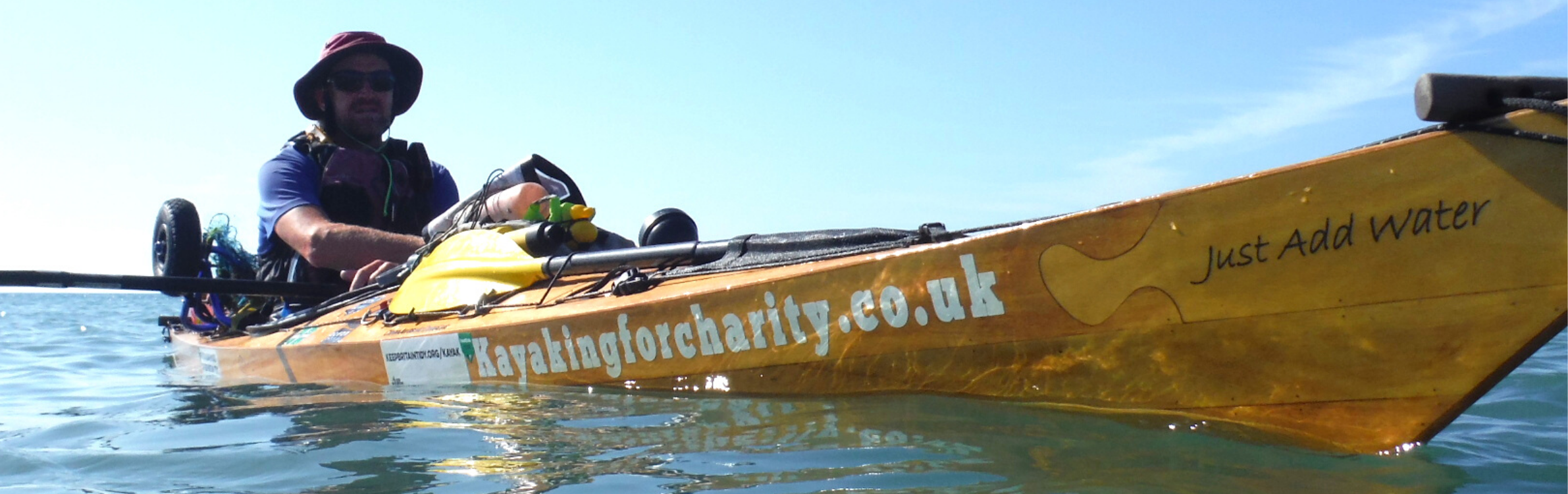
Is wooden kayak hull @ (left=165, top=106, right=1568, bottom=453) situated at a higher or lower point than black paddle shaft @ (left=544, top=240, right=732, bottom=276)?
lower

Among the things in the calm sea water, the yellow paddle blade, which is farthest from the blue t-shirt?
the calm sea water

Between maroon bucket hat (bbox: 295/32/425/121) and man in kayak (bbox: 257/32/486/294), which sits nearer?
man in kayak (bbox: 257/32/486/294)

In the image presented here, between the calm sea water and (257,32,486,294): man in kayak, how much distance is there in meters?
1.53

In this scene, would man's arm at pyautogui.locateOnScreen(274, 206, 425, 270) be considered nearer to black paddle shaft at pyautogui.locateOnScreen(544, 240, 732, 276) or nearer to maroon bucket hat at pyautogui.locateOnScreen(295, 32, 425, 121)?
maroon bucket hat at pyautogui.locateOnScreen(295, 32, 425, 121)

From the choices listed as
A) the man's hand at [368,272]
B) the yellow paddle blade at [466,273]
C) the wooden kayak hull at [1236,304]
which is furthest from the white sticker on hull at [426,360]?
the wooden kayak hull at [1236,304]

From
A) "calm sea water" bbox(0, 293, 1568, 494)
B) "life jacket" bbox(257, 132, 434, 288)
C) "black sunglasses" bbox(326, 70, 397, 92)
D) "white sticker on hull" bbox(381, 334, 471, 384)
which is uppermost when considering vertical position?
"black sunglasses" bbox(326, 70, 397, 92)

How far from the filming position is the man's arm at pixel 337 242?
527 centimetres

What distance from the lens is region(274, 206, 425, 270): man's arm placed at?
5273 millimetres

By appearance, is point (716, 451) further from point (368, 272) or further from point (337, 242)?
point (368, 272)

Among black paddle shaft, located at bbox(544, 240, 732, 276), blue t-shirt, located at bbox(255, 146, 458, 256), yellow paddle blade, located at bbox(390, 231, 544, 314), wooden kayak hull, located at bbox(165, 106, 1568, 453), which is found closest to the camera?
wooden kayak hull, located at bbox(165, 106, 1568, 453)

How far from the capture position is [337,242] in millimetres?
5266

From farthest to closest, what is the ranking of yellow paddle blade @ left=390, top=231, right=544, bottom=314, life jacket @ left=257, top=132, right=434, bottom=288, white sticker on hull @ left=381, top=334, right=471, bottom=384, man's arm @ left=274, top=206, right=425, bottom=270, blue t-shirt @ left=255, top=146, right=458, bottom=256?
1. life jacket @ left=257, top=132, right=434, bottom=288
2. blue t-shirt @ left=255, top=146, right=458, bottom=256
3. man's arm @ left=274, top=206, right=425, bottom=270
4. yellow paddle blade @ left=390, top=231, right=544, bottom=314
5. white sticker on hull @ left=381, top=334, right=471, bottom=384

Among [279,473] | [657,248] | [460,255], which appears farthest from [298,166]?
[279,473]

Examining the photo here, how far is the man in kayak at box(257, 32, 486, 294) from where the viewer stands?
5391 mm
